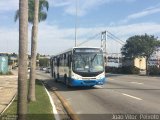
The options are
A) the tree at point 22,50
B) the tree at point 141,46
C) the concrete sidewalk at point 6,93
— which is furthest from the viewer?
the tree at point 141,46

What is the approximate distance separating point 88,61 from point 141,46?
207 feet

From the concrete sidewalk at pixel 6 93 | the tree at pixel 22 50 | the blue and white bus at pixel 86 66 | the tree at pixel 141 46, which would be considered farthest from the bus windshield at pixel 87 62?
the tree at pixel 141 46

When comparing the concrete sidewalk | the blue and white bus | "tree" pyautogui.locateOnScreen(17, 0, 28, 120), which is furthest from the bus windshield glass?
"tree" pyautogui.locateOnScreen(17, 0, 28, 120)

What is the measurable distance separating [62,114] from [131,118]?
9.58 ft

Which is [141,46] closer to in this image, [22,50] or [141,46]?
[141,46]

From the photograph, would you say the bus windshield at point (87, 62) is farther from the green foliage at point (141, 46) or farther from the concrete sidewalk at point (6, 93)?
the green foliage at point (141, 46)

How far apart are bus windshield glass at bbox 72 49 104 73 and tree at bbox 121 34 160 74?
205ft

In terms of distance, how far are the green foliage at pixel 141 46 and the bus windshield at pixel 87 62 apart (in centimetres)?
6258

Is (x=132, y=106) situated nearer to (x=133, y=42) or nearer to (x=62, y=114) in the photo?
(x=62, y=114)

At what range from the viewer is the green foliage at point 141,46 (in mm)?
89625

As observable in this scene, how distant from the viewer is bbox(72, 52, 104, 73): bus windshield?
2753cm

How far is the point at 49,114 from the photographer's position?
1423 cm

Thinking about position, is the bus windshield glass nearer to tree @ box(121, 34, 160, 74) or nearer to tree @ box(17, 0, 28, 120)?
tree @ box(17, 0, 28, 120)

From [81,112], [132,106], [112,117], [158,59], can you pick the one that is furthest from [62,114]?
[158,59]
